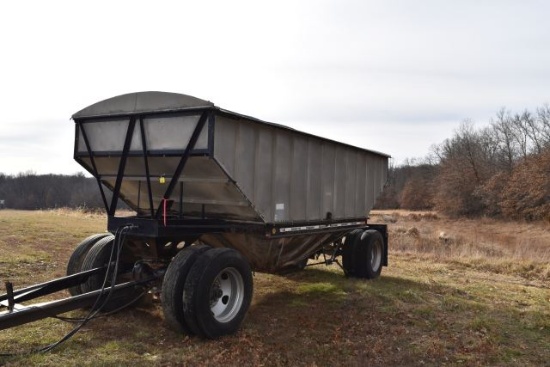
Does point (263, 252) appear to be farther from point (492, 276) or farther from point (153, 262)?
point (492, 276)

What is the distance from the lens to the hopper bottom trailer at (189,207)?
5734 mm

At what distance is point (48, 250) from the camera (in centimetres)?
1277

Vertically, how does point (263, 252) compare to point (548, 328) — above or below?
above

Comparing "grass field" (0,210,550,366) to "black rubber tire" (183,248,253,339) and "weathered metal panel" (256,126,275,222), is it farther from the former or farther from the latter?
"weathered metal panel" (256,126,275,222)

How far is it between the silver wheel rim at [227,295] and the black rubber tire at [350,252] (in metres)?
4.19

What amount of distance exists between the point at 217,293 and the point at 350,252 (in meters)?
4.55

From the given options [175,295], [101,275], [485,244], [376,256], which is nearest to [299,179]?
[175,295]

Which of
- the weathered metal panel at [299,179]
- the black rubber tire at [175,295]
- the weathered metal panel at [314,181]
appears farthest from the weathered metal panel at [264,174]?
the black rubber tire at [175,295]

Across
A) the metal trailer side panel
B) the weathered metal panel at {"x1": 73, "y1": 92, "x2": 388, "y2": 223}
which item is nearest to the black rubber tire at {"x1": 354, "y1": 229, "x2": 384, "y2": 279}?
the metal trailer side panel

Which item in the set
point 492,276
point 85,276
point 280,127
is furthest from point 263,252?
point 492,276

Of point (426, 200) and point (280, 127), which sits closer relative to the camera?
point (280, 127)

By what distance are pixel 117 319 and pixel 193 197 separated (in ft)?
6.69

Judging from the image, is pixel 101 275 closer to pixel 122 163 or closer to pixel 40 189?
pixel 122 163

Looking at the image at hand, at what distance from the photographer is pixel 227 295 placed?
247 inches
